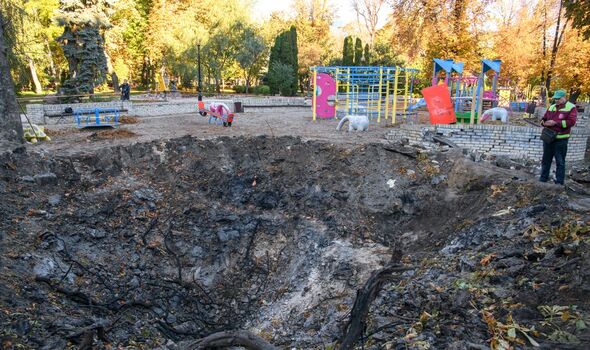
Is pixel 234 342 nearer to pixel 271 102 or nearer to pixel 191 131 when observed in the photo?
pixel 191 131

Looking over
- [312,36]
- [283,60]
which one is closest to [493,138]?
[283,60]

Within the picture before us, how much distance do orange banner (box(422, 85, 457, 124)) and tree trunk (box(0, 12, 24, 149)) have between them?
402 inches

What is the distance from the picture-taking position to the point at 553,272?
165 inches

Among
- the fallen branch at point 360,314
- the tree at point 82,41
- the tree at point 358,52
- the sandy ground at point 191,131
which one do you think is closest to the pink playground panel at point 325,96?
the sandy ground at point 191,131

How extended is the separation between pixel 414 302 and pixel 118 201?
19.3 feet

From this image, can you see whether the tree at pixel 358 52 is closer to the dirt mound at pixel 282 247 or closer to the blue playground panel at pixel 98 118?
the blue playground panel at pixel 98 118

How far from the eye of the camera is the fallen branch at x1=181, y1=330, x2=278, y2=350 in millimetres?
3104

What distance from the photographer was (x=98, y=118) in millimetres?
14133

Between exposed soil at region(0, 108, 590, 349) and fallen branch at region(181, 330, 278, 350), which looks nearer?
fallen branch at region(181, 330, 278, 350)

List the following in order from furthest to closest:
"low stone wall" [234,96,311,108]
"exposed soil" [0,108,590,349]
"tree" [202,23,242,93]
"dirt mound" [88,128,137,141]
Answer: "tree" [202,23,242,93]
"low stone wall" [234,96,311,108]
"dirt mound" [88,128,137,141]
"exposed soil" [0,108,590,349]

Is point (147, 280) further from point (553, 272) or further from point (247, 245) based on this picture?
point (553, 272)

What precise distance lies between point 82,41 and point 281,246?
17.0 m

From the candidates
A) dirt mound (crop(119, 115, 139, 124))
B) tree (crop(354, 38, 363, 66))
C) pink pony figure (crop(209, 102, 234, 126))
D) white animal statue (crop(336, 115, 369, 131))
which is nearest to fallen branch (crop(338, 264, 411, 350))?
white animal statue (crop(336, 115, 369, 131))

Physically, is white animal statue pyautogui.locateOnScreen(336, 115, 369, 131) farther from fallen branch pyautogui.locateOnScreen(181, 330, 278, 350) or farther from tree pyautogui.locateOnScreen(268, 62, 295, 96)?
tree pyautogui.locateOnScreen(268, 62, 295, 96)
